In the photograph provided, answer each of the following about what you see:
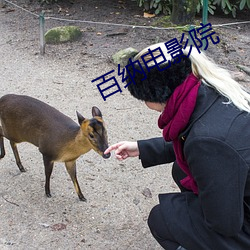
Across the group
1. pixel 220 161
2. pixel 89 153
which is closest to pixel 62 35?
pixel 89 153

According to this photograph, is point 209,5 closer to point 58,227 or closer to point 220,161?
point 58,227

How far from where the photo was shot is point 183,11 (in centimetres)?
645

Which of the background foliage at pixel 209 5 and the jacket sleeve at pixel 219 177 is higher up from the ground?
the jacket sleeve at pixel 219 177

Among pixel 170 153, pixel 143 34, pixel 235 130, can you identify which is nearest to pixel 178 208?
pixel 170 153

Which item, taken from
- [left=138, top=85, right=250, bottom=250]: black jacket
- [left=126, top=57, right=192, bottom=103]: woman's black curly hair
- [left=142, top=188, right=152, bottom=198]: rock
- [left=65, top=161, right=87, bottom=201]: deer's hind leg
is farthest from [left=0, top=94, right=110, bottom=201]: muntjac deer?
[left=138, top=85, right=250, bottom=250]: black jacket

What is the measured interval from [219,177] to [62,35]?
4.66 meters

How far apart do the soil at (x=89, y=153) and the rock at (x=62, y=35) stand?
0.09 m

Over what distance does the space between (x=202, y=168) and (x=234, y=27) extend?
17.3 feet

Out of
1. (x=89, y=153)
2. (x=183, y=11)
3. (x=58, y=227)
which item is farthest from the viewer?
(x=183, y=11)

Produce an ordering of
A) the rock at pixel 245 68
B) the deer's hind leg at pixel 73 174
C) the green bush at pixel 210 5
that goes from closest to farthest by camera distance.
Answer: the deer's hind leg at pixel 73 174 → the rock at pixel 245 68 → the green bush at pixel 210 5

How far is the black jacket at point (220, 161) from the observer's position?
1813mm

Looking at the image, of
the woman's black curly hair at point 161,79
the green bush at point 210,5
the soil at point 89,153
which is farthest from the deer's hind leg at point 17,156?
the green bush at point 210,5

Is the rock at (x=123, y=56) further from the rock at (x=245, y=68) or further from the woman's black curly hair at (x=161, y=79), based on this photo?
the woman's black curly hair at (x=161, y=79)

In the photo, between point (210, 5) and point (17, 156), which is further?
point (210, 5)
